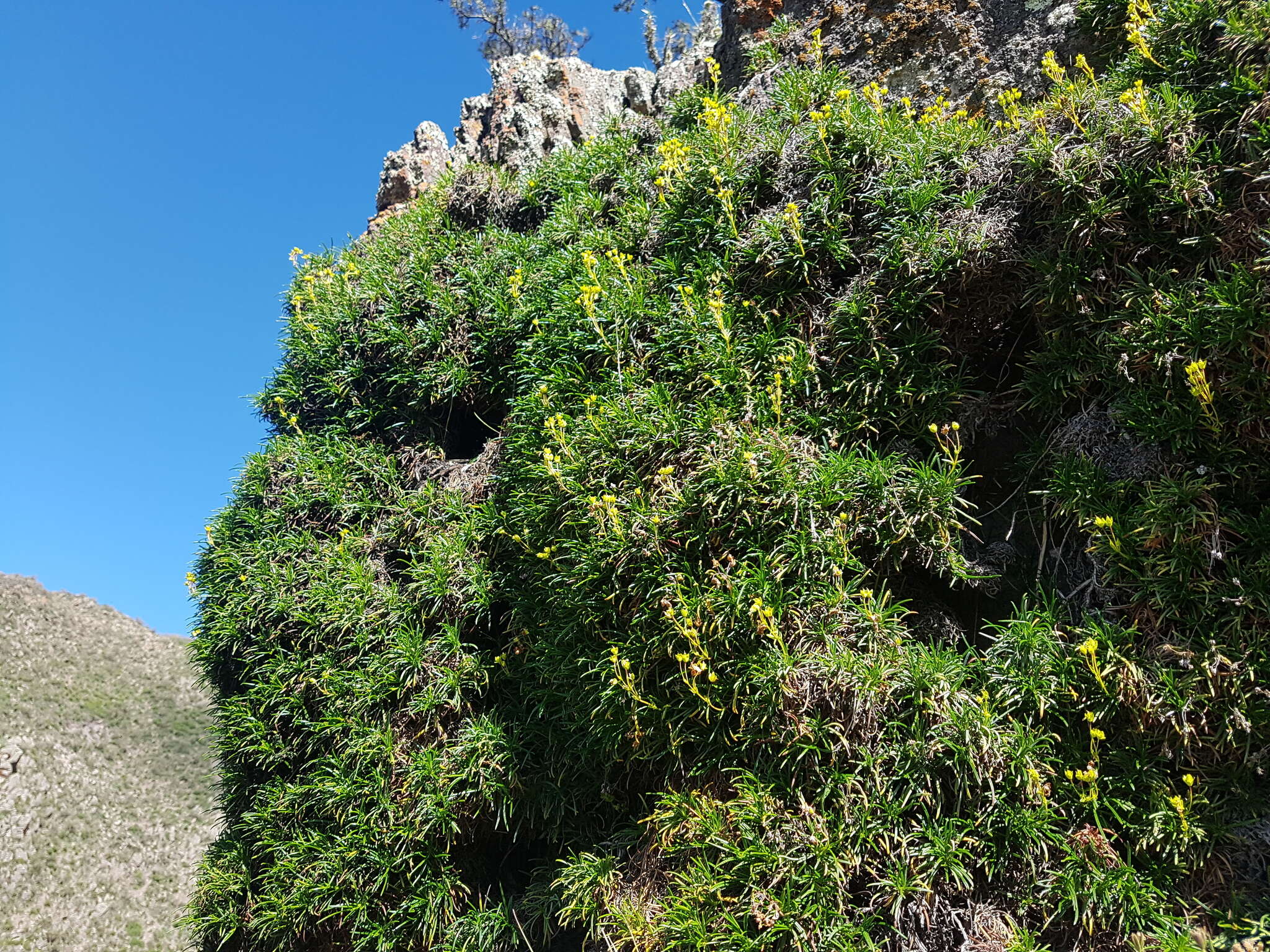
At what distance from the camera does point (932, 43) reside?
241 inches

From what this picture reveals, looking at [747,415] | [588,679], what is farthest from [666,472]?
[588,679]

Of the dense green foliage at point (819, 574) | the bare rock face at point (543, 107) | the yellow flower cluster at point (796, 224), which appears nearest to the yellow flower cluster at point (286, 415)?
the dense green foliage at point (819, 574)

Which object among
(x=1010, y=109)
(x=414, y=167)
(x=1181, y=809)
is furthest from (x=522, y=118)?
(x=1181, y=809)

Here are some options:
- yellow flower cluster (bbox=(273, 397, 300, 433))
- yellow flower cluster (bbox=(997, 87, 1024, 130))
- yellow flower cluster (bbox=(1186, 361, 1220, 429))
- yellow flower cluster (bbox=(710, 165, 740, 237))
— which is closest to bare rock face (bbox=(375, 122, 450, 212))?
yellow flower cluster (bbox=(273, 397, 300, 433))

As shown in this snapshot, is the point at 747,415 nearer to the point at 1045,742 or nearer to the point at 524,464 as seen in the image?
the point at 524,464

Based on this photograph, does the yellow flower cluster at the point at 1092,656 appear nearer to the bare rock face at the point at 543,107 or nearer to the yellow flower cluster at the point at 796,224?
the yellow flower cluster at the point at 796,224

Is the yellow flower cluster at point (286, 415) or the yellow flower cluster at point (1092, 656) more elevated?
the yellow flower cluster at point (286, 415)

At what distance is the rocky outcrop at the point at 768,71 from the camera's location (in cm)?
580

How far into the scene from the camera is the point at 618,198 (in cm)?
674

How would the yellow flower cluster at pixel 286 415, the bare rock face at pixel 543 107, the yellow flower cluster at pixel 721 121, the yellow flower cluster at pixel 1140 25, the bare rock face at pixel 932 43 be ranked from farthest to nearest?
the bare rock face at pixel 543 107 < the yellow flower cluster at pixel 286 415 < the bare rock face at pixel 932 43 < the yellow flower cluster at pixel 721 121 < the yellow flower cluster at pixel 1140 25

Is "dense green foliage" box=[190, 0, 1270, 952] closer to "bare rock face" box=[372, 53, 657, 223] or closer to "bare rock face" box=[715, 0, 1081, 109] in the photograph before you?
"bare rock face" box=[715, 0, 1081, 109]

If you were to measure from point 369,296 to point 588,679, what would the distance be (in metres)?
4.27

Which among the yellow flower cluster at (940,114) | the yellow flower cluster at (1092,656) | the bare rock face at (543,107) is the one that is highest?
the bare rock face at (543,107)

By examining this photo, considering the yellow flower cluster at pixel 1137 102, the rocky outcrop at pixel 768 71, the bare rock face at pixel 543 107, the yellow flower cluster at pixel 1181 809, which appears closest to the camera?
the yellow flower cluster at pixel 1181 809
